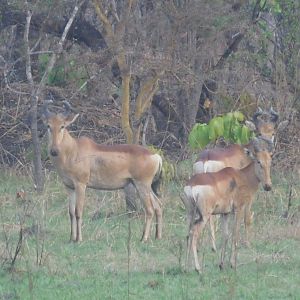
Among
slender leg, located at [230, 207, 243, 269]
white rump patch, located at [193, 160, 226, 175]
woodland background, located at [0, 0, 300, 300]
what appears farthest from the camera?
white rump patch, located at [193, 160, 226, 175]

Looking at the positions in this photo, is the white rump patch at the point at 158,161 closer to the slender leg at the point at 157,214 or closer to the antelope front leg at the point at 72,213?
the slender leg at the point at 157,214

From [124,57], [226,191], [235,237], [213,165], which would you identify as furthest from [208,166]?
[124,57]

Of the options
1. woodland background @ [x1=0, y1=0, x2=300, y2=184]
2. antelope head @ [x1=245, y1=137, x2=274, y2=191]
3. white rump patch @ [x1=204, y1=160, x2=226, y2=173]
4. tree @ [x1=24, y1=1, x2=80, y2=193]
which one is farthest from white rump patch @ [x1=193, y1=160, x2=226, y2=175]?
tree @ [x1=24, y1=1, x2=80, y2=193]

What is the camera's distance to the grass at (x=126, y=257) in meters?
9.55

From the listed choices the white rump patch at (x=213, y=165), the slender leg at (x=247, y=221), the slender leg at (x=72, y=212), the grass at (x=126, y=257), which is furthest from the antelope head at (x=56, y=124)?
the slender leg at (x=247, y=221)

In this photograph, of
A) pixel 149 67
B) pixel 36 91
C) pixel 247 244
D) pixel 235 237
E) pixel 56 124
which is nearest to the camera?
pixel 235 237

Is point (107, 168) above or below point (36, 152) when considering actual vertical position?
above

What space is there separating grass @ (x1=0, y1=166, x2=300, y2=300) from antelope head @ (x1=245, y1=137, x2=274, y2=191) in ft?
2.86

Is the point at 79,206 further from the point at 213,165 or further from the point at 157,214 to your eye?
the point at 213,165

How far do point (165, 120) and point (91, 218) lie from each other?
244 inches

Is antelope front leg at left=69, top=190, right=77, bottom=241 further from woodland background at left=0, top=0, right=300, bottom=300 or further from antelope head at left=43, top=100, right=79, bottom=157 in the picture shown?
antelope head at left=43, top=100, right=79, bottom=157

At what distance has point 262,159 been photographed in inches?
460

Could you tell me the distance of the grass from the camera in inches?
376

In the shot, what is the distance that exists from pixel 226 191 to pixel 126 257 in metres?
1.40
